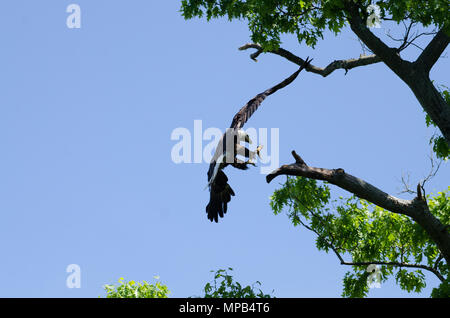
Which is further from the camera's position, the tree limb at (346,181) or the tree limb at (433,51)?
the tree limb at (433,51)

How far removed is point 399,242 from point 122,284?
712cm

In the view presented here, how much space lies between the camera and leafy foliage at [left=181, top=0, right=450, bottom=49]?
12.2 m

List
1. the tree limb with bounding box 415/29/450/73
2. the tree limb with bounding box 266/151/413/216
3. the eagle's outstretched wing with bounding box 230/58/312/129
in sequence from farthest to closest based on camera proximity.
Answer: the tree limb with bounding box 415/29/450/73 → the eagle's outstretched wing with bounding box 230/58/312/129 → the tree limb with bounding box 266/151/413/216

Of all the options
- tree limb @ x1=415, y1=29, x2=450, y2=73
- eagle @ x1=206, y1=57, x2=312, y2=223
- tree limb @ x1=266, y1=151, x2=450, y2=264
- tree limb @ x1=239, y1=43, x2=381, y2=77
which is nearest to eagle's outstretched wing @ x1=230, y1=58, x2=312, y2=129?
eagle @ x1=206, y1=57, x2=312, y2=223

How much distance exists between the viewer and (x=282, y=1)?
13531 mm

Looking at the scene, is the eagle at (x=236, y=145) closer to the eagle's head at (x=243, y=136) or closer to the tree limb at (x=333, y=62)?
the eagle's head at (x=243, y=136)

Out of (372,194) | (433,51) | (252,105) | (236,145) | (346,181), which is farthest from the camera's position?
(433,51)

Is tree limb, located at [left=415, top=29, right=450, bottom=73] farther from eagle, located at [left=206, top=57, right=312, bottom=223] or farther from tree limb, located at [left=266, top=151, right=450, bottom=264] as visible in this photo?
tree limb, located at [left=266, top=151, right=450, bottom=264]

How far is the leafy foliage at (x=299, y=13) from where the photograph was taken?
40.2ft

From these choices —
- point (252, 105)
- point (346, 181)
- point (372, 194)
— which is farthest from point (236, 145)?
point (372, 194)

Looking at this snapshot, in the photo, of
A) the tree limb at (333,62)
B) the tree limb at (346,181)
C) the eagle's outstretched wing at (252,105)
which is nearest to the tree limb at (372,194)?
the tree limb at (346,181)

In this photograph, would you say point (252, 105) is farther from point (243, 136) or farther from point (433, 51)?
point (433, 51)

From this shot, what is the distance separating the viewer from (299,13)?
14.2m
